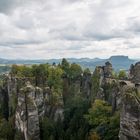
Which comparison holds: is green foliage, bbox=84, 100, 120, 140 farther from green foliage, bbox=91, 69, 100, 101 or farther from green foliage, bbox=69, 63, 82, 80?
green foliage, bbox=69, 63, 82, 80

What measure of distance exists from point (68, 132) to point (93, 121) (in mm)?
8459

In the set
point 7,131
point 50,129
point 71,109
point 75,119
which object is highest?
point 71,109

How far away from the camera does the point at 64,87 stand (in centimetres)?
12231

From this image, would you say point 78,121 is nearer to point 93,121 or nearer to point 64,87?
point 93,121

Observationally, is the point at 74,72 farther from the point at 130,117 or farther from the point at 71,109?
the point at 130,117

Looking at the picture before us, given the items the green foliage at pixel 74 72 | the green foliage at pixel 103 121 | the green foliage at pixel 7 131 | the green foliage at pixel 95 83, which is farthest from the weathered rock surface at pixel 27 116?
the green foliage at pixel 74 72

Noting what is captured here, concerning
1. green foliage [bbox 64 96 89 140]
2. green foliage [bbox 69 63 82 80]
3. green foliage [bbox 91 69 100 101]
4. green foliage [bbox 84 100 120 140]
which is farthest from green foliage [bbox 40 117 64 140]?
green foliage [bbox 69 63 82 80]

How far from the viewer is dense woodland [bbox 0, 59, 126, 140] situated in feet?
283

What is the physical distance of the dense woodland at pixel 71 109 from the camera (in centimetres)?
8611

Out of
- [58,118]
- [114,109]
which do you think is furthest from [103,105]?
[58,118]

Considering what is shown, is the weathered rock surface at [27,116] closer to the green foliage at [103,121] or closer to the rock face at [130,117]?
the green foliage at [103,121]

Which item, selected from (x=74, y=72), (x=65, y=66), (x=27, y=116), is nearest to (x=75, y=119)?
(x=27, y=116)

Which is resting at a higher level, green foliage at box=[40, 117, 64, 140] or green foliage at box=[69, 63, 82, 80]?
green foliage at box=[69, 63, 82, 80]

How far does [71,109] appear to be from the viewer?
10600cm
